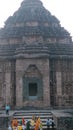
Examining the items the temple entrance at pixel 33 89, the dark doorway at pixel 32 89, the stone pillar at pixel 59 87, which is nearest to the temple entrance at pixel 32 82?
the temple entrance at pixel 33 89

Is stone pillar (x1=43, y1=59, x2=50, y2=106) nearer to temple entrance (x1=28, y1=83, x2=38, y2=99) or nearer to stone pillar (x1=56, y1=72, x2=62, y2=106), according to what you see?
temple entrance (x1=28, y1=83, x2=38, y2=99)

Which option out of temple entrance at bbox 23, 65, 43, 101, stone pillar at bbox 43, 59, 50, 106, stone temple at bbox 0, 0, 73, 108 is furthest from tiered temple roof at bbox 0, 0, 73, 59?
temple entrance at bbox 23, 65, 43, 101

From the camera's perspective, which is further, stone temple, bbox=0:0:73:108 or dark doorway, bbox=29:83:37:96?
dark doorway, bbox=29:83:37:96

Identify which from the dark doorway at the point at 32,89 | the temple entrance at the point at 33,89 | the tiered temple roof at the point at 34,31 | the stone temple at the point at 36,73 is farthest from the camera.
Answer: the dark doorway at the point at 32,89

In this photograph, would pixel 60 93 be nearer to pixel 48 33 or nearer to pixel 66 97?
pixel 66 97

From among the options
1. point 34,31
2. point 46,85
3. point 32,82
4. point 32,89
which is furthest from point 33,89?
point 34,31

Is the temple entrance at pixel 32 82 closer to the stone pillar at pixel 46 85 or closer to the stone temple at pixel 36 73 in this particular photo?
the stone temple at pixel 36 73

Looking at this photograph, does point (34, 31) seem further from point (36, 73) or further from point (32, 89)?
point (32, 89)

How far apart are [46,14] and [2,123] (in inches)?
759

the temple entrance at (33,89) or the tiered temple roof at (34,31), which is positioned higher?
the tiered temple roof at (34,31)

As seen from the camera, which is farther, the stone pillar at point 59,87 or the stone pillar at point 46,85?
the stone pillar at point 59,87

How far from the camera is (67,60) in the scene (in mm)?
28938

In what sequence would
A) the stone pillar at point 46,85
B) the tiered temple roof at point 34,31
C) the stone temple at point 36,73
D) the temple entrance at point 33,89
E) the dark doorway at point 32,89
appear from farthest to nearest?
the dark doorway at point 32,89
the temple entrance at point 33,89
the tiered temple roof at point 34,31
the stone temple at point 36,73
the stone pillar at point 46,85

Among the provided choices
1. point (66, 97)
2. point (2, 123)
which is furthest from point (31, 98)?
point (2, 123)
